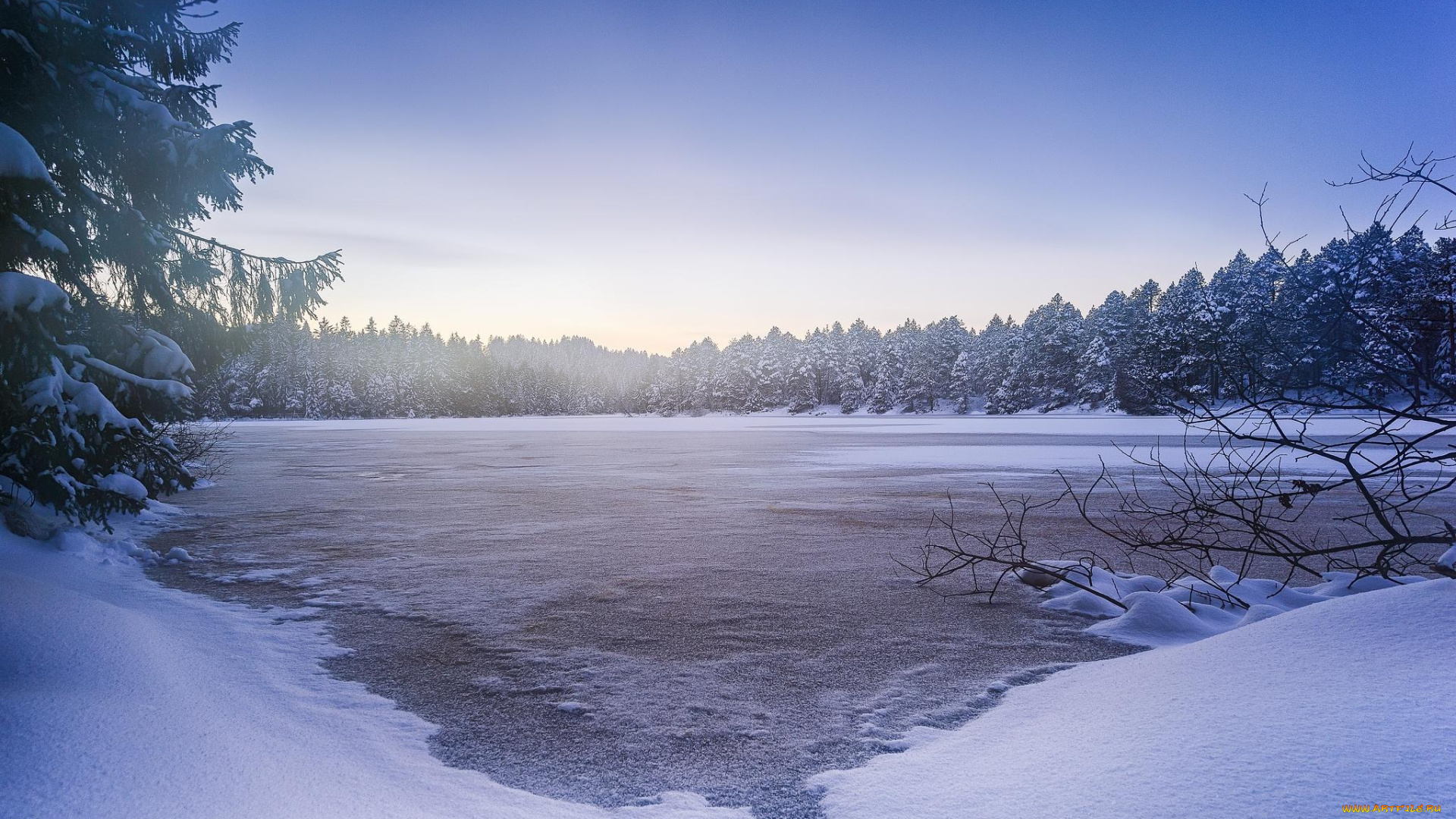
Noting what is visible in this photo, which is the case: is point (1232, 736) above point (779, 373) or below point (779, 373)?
below

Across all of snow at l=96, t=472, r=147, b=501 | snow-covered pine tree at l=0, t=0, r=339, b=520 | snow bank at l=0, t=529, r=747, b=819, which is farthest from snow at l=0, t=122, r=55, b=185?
snow at l=96, t=472, r=147, b=501

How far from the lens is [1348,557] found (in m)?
7.82

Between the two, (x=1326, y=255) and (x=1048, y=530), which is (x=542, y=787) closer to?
(x=1326, y=255)

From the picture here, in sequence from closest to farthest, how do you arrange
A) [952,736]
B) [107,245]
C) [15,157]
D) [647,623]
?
[952,736], [15,157], [647,623], [107,245]

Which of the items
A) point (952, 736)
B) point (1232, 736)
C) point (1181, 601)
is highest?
point (1232, 736)

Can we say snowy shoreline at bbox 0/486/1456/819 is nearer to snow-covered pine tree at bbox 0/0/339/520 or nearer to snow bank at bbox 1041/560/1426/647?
snow bank at bbox 1041/560/1426/647

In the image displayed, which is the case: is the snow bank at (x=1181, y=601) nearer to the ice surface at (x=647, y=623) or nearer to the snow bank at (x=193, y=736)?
the ice surface at (x=647, y=623)

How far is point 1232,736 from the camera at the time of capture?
2566 mm

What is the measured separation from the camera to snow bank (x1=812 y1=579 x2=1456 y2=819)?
7.11 feet

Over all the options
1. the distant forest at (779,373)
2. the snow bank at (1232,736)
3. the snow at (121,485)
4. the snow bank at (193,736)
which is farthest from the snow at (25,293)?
the distant forest at (779,373)

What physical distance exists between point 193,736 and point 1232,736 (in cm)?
423

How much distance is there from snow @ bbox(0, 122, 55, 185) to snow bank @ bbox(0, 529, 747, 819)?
8.84 feet

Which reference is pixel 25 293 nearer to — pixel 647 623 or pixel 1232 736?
pixel 647 623

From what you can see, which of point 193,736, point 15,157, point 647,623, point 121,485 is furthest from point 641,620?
point 121,485
